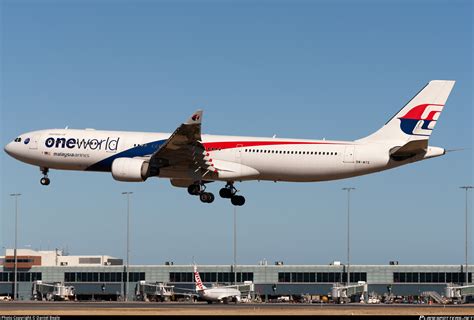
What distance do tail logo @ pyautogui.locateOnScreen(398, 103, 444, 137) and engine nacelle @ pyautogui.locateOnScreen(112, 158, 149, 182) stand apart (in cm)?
2490

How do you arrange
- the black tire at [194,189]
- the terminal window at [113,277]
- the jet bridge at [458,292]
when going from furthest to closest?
the terminal window at [113,277] → the jet bridge at [458,292] → the black tire at [194,189]

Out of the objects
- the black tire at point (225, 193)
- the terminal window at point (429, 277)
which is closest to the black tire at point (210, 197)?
the black tire at point (225, 193)

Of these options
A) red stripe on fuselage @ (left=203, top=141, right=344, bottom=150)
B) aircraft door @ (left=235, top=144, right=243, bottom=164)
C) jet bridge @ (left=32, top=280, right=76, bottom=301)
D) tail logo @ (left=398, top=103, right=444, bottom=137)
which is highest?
tail logo @ (left=398, top=103, right=444, bottom=137)

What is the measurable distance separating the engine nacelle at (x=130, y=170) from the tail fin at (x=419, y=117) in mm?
21233

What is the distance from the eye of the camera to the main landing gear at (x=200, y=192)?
10588 centimetres

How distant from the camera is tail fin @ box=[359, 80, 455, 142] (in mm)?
105625

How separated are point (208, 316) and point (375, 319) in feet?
45.9

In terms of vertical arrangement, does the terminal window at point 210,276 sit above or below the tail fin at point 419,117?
below

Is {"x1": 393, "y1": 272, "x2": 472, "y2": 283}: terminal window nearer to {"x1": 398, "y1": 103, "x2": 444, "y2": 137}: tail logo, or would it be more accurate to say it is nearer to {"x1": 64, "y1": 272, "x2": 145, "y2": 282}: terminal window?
{"x1": 64, "y1": 272, "x2": 145, "y2": 282}: terminal window

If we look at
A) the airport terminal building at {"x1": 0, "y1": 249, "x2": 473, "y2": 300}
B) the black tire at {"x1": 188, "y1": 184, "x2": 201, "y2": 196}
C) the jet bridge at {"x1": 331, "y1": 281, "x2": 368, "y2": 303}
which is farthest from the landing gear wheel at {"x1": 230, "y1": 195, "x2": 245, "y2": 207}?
the airport terminal building at {"x1": 0, "y1": 249, "x2": 473, "y2": 300}

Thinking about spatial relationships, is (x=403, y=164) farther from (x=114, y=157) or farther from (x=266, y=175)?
(x=114, y=157)

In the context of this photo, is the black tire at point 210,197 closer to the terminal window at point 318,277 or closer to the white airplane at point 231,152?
the white airplane at point 231,152

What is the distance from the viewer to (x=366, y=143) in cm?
10469

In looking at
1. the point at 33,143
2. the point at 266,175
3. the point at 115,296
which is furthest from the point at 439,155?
the point at 115,296
